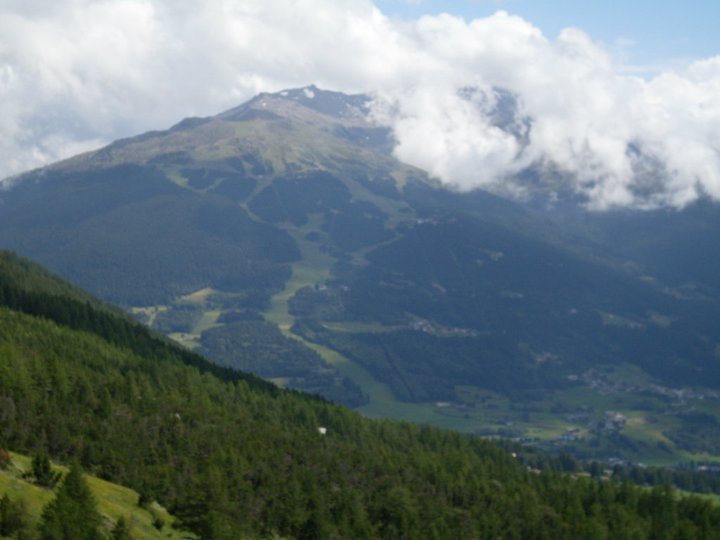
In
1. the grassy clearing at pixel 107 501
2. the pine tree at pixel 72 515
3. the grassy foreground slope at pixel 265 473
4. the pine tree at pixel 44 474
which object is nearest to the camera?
the pine tree at pixel 72 515

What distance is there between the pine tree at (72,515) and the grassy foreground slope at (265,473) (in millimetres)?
18929

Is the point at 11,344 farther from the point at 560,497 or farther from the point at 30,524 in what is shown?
the point at 560,497

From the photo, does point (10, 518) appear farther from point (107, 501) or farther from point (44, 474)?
point (107, 501)

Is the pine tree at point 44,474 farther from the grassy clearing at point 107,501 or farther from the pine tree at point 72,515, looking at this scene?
the pine tree at point 72,515

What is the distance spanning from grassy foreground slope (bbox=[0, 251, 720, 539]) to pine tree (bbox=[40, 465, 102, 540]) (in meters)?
18.9

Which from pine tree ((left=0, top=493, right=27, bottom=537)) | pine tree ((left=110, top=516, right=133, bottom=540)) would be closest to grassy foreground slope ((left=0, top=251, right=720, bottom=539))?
pine tree ((left=110, top=516, right=133, bottom=540))

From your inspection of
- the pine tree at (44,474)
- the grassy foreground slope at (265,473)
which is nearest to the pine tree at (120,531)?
the pine tree at (44,474)

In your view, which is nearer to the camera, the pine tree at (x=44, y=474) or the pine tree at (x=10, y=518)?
the pine tree at (x=10, y=518)

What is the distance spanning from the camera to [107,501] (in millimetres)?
114312

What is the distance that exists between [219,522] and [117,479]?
58.1ft

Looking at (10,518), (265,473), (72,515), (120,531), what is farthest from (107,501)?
(265,473)

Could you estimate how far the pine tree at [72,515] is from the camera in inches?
3718

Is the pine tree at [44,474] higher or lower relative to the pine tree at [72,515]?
higher

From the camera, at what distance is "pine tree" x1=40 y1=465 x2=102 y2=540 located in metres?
94.4
